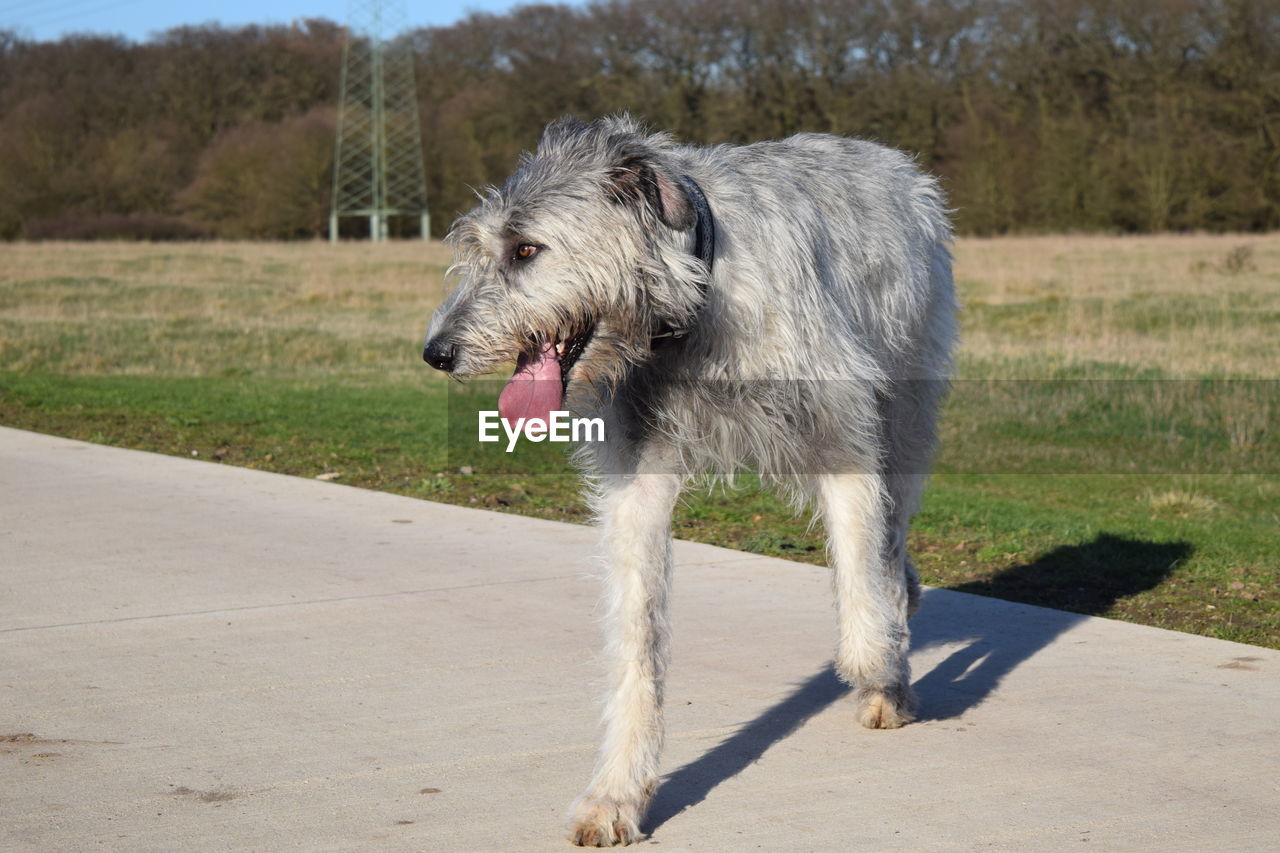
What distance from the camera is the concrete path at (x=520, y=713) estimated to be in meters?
3.73

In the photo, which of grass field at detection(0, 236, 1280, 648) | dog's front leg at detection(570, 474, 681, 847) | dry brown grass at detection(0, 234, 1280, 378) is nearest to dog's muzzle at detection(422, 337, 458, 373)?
dog's front leg at detection(570, 474, 681, 847)

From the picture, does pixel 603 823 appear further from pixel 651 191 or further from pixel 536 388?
pixel 651 191

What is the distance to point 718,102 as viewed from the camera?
185ft

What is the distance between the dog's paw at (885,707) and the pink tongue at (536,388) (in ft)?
5.10

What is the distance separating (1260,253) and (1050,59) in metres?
24.9

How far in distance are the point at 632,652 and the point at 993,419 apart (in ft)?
28.8

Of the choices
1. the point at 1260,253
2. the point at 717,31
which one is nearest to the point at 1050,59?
the point at 717,31

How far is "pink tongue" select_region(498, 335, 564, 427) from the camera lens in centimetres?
374

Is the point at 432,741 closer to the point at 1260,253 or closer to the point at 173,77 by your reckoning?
the point at 1260,253

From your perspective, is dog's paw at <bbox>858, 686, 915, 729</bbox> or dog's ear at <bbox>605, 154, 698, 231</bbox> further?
dog's paw at <bbox>858, 686, 915, 729</bbox>

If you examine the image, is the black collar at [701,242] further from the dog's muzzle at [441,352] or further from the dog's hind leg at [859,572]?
the dog's hind leg at [859,572]

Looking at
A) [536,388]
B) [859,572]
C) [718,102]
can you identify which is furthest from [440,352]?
[718,102]

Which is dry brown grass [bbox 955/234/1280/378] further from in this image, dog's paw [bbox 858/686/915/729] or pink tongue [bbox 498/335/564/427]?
pink tongue [bbox 498/335/564/427]

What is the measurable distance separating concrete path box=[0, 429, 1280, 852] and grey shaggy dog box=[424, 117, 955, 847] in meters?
0.36
